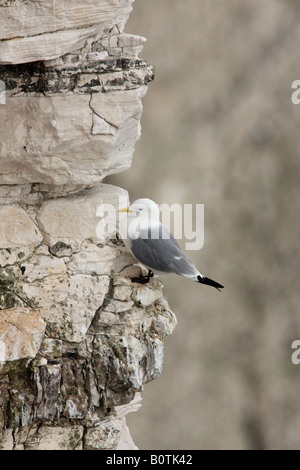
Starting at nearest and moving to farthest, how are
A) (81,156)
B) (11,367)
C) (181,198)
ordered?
(11,367), (81,156), (181,198)

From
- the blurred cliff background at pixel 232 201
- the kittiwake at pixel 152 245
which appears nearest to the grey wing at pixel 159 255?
the kittiwake at pixel 152 245

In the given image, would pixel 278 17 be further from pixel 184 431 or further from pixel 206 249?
pixel 184 431

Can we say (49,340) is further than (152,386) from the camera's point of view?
No

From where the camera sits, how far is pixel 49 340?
4.02m

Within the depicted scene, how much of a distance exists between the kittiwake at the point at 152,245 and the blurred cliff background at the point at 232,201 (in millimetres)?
5837

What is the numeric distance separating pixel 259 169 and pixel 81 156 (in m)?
6.57

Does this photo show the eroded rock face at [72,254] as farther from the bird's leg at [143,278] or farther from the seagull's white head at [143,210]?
the seagull's white head at [143,210]

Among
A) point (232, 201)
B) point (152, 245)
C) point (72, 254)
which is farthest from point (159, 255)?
point (232, 201)

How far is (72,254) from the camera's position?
13.7 ft

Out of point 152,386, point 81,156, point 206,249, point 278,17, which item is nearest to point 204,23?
point 278,17

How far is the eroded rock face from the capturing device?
3887 millimetres

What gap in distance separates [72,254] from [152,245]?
0.35m

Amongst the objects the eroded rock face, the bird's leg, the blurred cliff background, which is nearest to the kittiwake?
the bird's leg

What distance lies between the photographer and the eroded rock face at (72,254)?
3887mm
